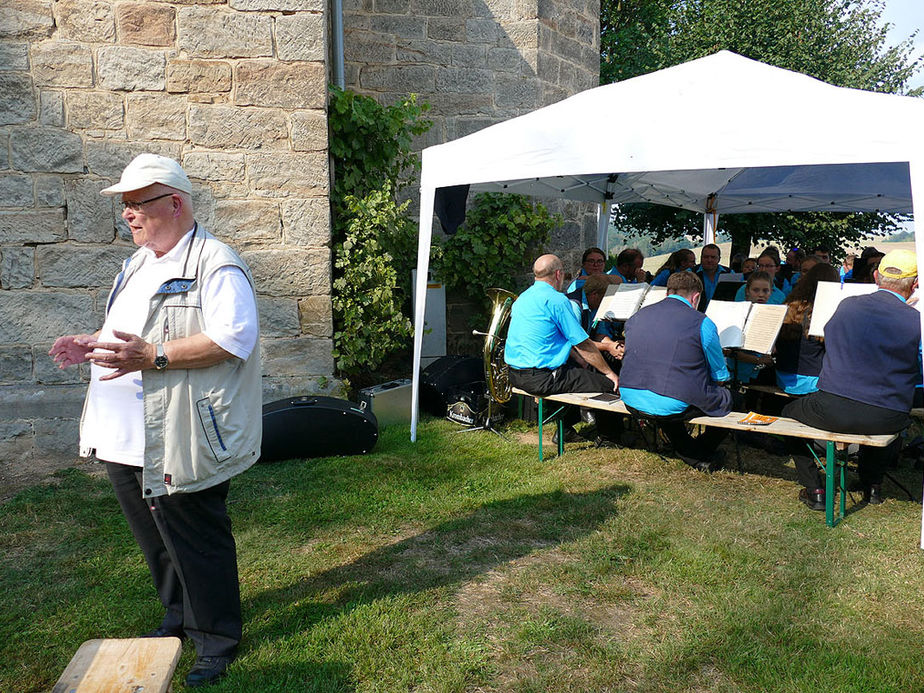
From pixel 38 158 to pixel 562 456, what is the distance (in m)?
4.47

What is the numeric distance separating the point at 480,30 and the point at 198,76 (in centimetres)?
394

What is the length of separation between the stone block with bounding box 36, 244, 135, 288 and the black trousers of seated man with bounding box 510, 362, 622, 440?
318 cm

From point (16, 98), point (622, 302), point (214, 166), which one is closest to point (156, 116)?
point (214, 166)

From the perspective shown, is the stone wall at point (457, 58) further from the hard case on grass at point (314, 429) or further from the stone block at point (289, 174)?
the hard case on grass at point (314, 429)

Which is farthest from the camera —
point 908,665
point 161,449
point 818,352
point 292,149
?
point 292,149

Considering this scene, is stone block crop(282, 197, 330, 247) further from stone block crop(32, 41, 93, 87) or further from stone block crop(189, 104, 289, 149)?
stone block crop(32, 41, 93, 87)

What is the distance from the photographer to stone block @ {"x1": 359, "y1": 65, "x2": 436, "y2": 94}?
8586 millimetres

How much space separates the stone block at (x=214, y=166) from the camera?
592cm

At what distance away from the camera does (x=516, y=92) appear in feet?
29.1

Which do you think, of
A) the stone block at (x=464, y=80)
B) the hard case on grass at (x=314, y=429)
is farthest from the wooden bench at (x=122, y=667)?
the stone block at (x=464, y=80)

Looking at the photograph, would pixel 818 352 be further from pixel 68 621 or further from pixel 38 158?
pixel 38 158

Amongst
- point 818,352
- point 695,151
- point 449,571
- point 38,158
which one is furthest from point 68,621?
point 818,352

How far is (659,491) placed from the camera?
4.80 metres

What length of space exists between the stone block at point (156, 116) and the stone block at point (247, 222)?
0.65 m
